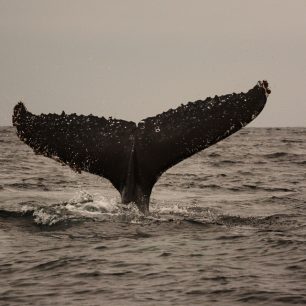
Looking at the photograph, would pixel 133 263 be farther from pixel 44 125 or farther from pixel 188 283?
pixel 44 125

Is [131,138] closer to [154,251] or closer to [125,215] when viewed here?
A: [125,215]

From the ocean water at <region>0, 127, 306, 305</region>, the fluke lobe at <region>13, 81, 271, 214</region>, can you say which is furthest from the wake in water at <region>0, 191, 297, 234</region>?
the fluke lobe at <region>13, 81, 271, 214</region>

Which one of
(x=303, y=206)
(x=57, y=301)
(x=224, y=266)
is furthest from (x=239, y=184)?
(x=57, y=301)

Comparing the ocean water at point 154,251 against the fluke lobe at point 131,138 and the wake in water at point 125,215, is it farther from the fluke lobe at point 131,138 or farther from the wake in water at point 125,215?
the fluke lobe at point 131,138

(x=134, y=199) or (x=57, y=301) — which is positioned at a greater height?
(x=134, y=199)

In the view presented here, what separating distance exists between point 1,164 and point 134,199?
13685 millimetres

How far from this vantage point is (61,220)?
27.9 feet

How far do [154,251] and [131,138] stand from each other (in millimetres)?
1357

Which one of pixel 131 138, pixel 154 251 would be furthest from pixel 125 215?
pixel 154 251

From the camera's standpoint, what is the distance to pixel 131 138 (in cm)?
774

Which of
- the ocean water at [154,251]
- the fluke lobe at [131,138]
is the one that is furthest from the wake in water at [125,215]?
the fluke lobe at [131,138]

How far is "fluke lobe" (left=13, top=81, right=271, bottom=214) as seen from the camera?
24.3 feet

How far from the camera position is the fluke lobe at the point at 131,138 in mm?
7410

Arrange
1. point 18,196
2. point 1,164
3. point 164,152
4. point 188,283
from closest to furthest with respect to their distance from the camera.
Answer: point 188,283 → point 164,152 → point 18,196 → point 1,164
